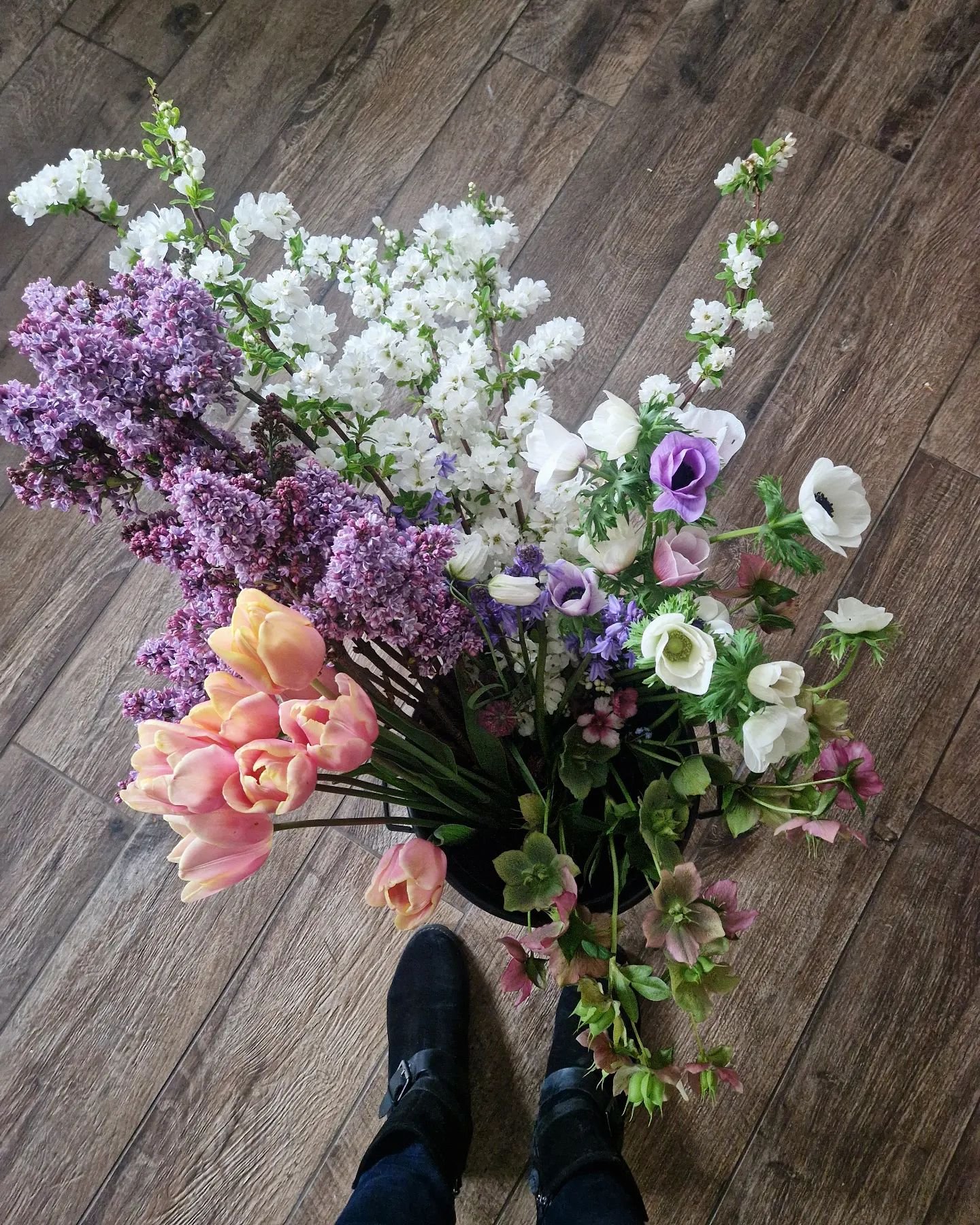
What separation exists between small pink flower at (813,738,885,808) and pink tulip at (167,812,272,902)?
1.18 ft

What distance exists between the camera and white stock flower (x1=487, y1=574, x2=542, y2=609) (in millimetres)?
545

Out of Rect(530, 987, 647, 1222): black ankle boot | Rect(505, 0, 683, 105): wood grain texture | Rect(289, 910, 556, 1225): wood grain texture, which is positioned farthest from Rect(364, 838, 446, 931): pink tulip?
Rect(505, 0, 683, 105): wood grain texture

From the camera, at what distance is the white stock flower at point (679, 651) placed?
0.49 meters

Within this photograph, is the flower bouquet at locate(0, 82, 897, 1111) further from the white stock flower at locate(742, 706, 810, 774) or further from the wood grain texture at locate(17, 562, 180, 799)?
the wood grain texture at locate(17, 562, 180, 799)

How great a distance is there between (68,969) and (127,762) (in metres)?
0.28

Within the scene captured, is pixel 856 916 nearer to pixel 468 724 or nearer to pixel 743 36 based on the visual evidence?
pixel 468 724

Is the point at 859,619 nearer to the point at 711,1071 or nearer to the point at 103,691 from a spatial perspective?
the point at 711,1071

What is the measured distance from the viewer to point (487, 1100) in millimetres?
1198

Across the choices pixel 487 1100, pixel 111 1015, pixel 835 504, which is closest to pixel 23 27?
pixel 111 1015

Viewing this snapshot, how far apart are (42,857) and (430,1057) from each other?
0.59 m

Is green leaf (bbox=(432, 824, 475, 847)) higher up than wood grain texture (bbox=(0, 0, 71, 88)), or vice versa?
wood grain texture (bbox=(0, 0, 71, 88))

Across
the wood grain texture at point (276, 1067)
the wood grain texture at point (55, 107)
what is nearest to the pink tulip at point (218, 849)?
the wood grain texture at point (276, 1067)

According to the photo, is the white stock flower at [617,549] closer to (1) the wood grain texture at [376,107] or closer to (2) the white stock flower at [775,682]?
(2) the white stock flower at [775,682]

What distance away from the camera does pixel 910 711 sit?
4.05ft
